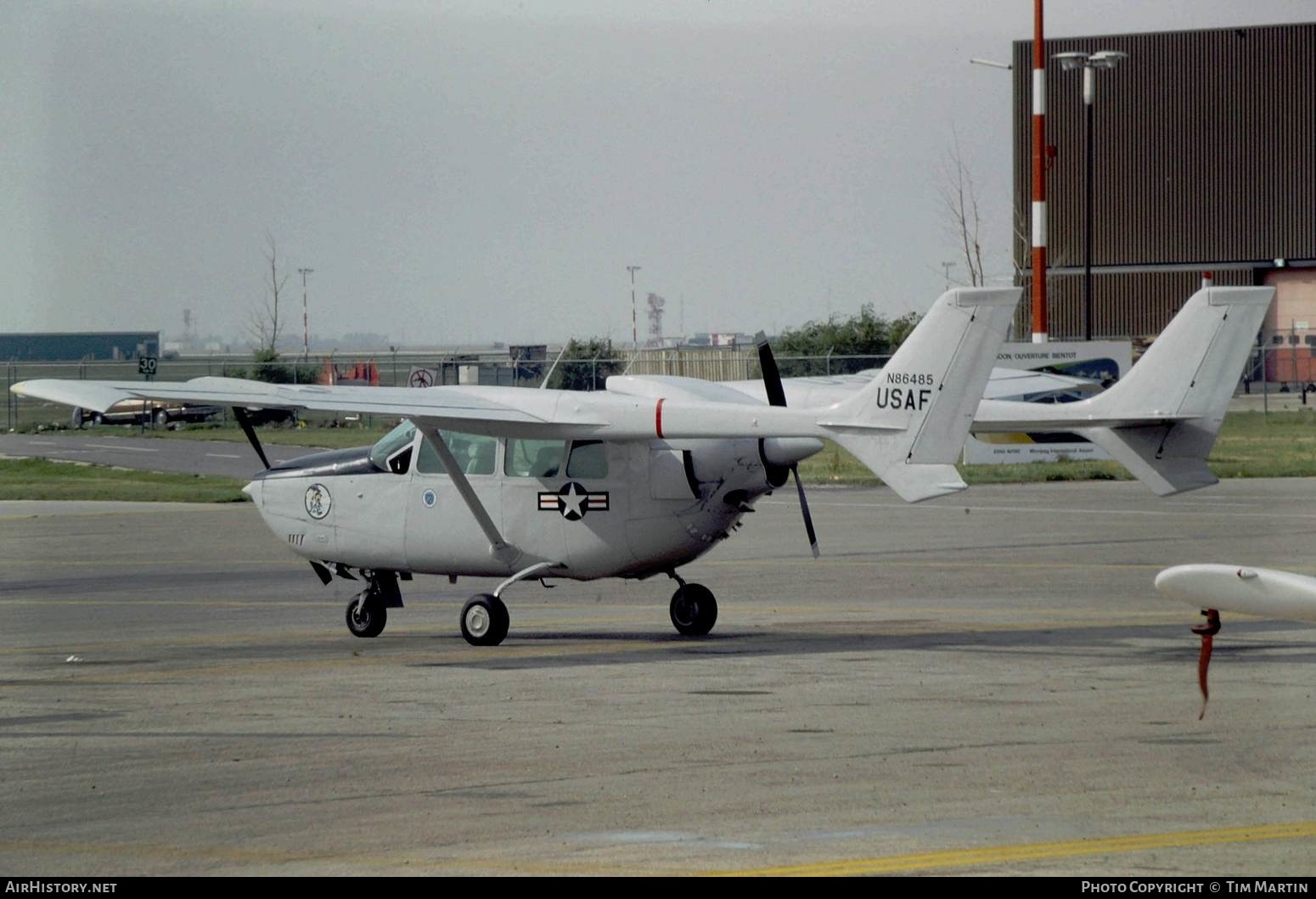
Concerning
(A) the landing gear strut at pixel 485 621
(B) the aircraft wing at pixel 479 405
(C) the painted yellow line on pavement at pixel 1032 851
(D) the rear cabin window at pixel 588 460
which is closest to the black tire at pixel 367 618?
(A) the landing gear strut at pixel 485 621

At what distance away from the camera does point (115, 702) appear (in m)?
11.2

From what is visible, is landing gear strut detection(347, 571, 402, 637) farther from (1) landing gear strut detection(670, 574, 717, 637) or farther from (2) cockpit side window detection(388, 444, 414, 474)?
(1) landing gear strut detection(670, 574, 717, 637)

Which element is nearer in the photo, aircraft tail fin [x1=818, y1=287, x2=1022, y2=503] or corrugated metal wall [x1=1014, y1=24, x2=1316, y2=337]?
aircraft tail fin [x1=818, y1=287, x2=1022, y2=503]

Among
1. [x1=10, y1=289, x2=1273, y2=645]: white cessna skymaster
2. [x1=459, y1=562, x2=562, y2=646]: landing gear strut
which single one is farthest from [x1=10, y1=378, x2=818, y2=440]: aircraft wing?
[x1=459, y1=562, x2=562, y2=646]: landing gear strut

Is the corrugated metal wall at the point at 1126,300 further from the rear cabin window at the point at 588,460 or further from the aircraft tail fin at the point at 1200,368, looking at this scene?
the rear cabin window at the point at 588,460

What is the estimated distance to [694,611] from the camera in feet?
46.8

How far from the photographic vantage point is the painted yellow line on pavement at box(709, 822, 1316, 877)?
6.61m

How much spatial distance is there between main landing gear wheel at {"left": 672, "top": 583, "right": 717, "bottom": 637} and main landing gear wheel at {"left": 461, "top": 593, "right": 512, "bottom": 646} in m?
1.53

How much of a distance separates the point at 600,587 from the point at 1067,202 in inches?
1551

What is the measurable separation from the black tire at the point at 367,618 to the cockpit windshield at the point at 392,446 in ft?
4.05

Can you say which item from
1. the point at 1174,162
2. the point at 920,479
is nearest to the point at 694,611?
the point at 920,479

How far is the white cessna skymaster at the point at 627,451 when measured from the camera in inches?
489

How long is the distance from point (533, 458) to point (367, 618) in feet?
7.05
